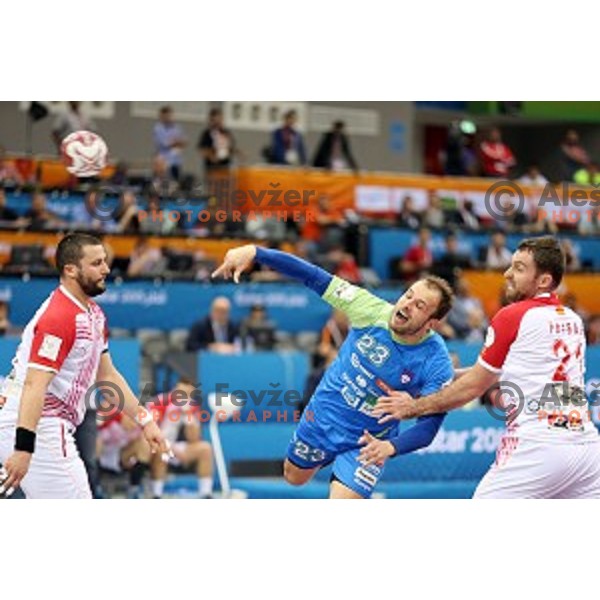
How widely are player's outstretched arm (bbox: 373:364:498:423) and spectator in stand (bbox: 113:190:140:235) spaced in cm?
670

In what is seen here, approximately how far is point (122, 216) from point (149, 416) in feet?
22.7

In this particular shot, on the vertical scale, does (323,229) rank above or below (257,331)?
above

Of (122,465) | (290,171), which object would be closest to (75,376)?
(122,465)

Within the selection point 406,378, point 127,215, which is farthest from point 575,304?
point 406,378

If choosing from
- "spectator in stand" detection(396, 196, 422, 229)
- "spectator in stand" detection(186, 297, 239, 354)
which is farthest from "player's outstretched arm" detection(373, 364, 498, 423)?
"spectator in stand" detection(396, 196, 422, 229)

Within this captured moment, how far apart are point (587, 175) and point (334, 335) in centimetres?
962

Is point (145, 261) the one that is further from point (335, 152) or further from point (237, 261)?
point (335, 152)

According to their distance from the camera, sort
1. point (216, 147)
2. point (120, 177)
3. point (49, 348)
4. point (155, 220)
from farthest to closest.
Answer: point (216, 147), point (120, 177), point (155, 220), point (49, 348)

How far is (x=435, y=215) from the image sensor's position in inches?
851

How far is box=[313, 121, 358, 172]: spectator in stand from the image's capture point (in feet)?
74.6

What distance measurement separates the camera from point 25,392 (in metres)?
9.20

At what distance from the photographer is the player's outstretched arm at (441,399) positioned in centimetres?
952

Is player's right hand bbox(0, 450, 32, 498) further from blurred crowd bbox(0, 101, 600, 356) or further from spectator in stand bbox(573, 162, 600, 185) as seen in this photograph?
spectator in stand bbox(573, 162, 600, 185)

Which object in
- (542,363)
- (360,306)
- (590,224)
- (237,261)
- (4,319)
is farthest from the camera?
(590,224)
